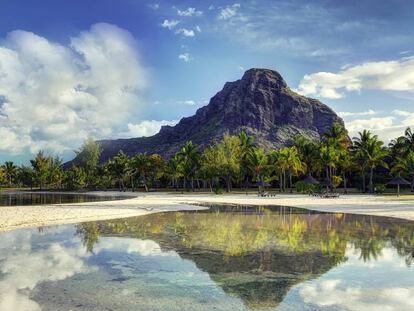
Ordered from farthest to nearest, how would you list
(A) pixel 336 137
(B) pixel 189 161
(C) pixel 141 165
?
1. (C) pixel 141 165
2. (B) pixel 189 161
3. (A) pixel 336 137

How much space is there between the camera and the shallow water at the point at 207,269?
9938 mm

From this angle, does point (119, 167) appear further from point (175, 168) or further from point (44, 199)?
point (44, 199)

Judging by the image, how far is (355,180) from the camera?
301 feet

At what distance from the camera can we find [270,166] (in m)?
84.9

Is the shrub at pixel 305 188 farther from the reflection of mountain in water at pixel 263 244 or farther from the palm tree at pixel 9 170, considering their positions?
the palm tree at pixel 9 170

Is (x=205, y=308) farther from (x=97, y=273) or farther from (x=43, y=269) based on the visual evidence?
(x=43, y=269)

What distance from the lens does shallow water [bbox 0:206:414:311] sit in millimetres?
9938

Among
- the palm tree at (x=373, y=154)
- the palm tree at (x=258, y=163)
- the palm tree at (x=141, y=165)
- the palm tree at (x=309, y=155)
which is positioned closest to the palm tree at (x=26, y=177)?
the palm tree at (x=141, y=165)

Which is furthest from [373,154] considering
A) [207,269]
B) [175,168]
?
[207,269]

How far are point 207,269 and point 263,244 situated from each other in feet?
18.3

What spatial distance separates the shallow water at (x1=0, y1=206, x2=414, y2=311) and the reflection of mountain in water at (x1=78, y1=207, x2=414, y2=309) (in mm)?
40

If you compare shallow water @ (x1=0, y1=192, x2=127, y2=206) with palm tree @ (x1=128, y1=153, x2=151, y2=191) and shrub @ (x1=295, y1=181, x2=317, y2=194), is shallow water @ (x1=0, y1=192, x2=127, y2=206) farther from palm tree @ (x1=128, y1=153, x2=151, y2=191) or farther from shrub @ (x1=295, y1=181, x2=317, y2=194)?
shrub @ (x1=295, y1=181, x2=317, y2=194)

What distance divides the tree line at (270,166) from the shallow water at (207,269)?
185ft

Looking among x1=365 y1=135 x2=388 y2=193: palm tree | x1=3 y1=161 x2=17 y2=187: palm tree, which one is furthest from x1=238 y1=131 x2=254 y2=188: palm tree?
x1=3 y1=161 x2=17 y2=187: palm tree
